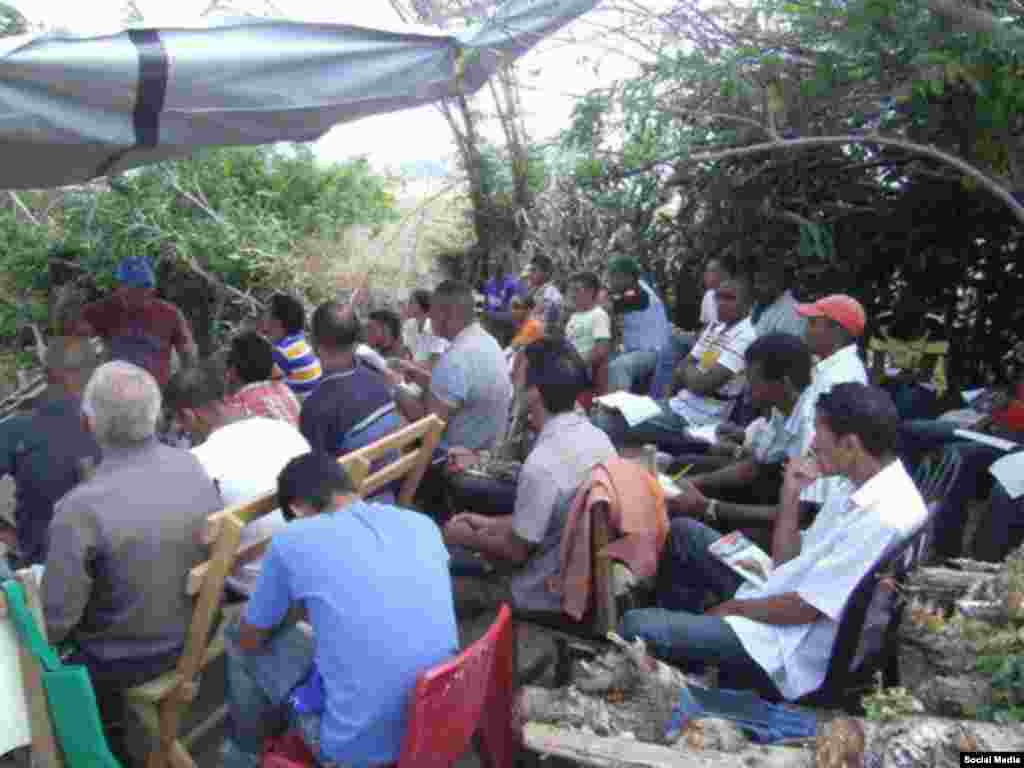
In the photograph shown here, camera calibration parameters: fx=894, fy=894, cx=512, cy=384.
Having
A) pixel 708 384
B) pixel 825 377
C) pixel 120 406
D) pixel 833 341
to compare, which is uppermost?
pixel 120 406

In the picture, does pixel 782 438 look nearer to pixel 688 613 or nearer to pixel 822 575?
pixel 688 613

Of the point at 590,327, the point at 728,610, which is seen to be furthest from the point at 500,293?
the point at 728,610

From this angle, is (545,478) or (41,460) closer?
(545,478)

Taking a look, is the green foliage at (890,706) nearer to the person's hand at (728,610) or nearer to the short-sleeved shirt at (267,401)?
the person's hand at (728,610)

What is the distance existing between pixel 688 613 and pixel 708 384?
2118 mm

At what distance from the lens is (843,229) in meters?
5.77

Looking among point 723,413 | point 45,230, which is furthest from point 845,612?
point 45,230

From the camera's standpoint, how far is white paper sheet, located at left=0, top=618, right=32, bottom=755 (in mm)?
2119

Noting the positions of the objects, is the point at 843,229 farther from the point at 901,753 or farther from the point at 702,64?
the point at 901,753

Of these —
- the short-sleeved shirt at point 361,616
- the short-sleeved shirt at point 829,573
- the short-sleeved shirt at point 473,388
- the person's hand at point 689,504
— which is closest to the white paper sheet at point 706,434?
the person's hand at point 689,504

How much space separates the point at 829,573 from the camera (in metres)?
2.38

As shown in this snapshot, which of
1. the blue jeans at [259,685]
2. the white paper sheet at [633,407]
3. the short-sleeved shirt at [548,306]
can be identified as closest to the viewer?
the blue jeans at [259,685]

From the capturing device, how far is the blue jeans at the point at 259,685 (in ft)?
7.97

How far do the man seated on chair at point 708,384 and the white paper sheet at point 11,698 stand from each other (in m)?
3.00
